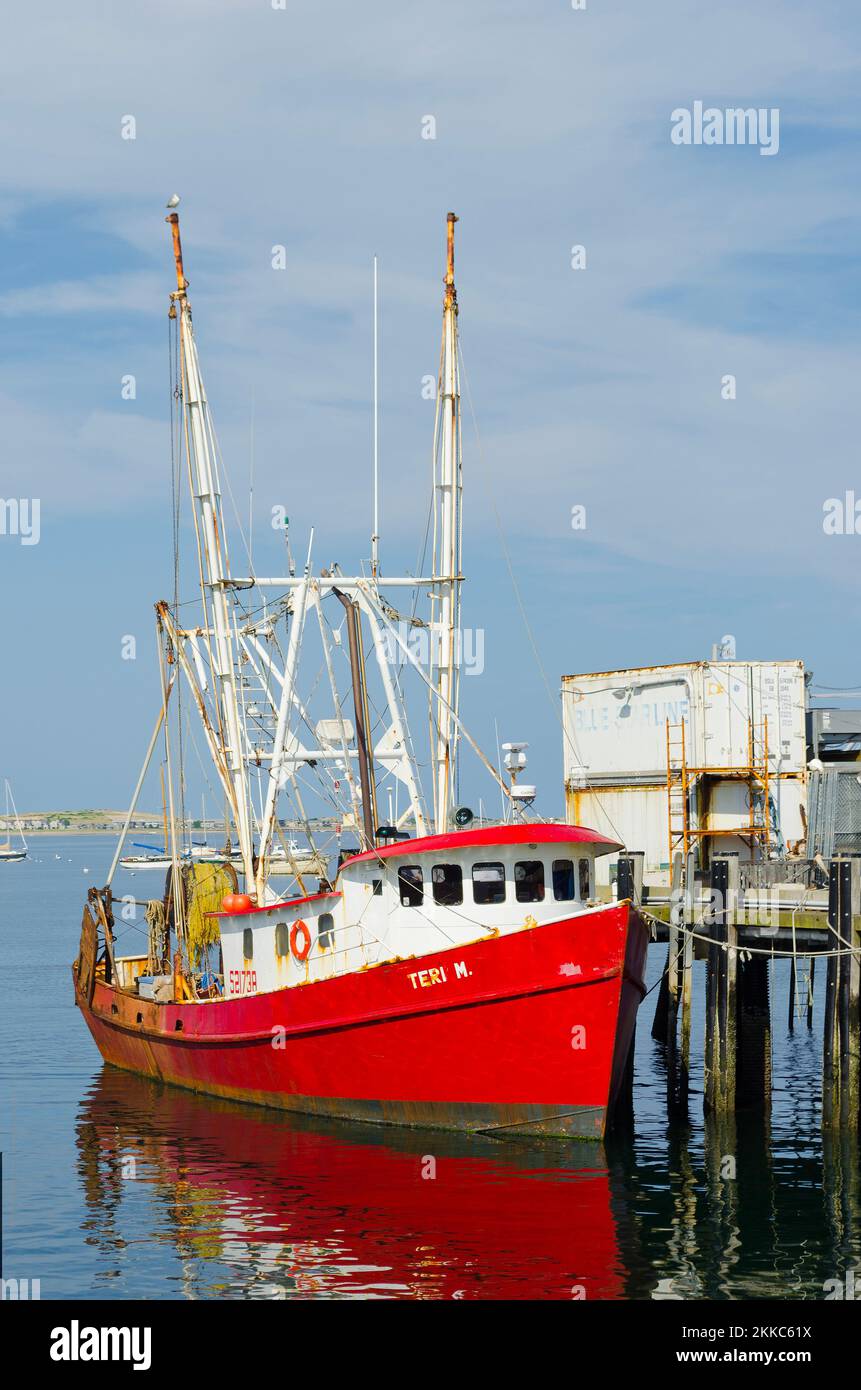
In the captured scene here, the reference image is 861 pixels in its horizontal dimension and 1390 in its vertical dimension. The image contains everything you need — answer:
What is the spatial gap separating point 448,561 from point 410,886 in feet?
25.7

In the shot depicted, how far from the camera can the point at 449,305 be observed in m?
33.9

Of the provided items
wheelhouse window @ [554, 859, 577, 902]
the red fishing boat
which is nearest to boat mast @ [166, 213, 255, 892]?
the red fishing boat

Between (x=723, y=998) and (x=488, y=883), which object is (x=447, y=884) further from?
(x=723, y=998)

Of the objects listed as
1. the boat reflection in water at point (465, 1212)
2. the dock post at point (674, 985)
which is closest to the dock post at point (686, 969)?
the dock post at point (674, 985)

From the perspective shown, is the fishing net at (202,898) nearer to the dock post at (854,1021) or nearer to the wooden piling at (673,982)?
the wooden piling at (673,982)

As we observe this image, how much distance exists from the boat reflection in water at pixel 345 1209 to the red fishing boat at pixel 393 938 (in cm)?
121

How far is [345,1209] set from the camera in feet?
82.1

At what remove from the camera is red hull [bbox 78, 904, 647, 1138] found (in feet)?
91.1

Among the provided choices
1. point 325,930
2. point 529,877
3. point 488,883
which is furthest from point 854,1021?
point 325,930

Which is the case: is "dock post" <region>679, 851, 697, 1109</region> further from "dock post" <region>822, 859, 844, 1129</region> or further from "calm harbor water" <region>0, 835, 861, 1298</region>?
"dock post" <region>822, 859, 844, 1129</region>
